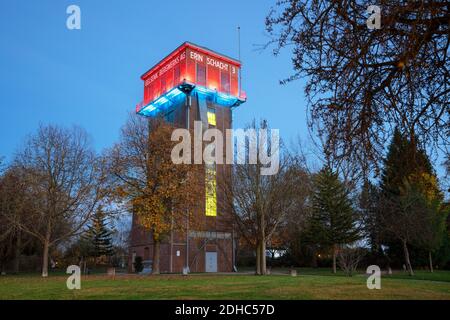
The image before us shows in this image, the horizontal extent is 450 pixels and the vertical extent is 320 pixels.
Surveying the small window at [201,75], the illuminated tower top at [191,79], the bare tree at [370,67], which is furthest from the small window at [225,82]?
the bare tree at [370,67]

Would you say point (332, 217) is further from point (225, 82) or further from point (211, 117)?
point (225, 82)

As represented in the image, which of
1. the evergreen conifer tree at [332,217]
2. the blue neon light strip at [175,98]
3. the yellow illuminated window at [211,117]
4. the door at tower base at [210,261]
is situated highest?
the blue neon light strip at [175,98]

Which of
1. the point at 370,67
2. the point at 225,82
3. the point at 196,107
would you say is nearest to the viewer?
the point at 370,67

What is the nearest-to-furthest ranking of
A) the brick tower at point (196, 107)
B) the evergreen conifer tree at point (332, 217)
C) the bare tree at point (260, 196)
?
the bare tree at point (260, 196)
the brick tower at point (196, 107)
the evergreen conifer tree at point (332, 217)

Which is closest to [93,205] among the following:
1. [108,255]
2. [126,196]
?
[126,196]

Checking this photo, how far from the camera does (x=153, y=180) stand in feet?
96.0

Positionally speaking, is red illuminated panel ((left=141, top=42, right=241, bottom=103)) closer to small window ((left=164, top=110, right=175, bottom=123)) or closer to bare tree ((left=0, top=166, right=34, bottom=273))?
small window ((left=164, top=110, right=175, bottom=123))

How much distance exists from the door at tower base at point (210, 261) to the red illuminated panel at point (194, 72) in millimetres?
18023

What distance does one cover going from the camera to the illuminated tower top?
4447 cm

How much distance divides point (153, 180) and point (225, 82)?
21.8 meters

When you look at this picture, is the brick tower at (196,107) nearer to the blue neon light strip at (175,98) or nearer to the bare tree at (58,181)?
the blue neon light strip at (175,98)

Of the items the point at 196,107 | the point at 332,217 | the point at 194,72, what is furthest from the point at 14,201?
the point at 332,217

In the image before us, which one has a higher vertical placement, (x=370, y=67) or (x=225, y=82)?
(x=225, y=82)

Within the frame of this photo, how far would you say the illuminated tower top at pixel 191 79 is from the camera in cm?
4447
